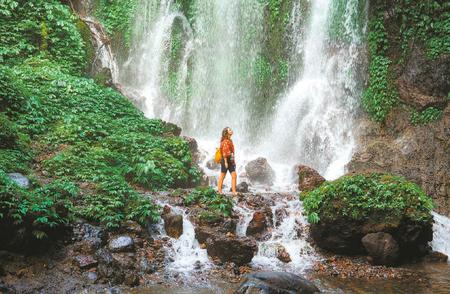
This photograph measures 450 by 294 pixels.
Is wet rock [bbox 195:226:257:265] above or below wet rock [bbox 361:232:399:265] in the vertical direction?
below

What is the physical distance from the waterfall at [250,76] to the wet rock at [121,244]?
23.8ft

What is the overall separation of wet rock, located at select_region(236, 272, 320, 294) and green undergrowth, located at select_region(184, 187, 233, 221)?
2.68 m

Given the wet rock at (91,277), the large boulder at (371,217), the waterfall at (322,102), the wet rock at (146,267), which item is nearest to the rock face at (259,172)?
the waterfall at (322,102)

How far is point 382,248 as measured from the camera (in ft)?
25.1

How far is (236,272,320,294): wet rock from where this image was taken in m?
5.51

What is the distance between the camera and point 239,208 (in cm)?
938

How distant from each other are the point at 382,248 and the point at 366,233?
1.55 ft

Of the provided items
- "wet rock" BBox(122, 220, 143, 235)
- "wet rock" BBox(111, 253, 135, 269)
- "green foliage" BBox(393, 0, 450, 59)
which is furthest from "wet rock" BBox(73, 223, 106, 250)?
"green foliage" BBox(393, 0, 450, 59)

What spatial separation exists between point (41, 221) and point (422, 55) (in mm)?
13309

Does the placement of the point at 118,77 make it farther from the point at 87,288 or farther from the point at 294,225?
the point at 87,288

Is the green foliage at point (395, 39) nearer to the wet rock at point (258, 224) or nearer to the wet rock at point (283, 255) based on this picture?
the wet rock at point (258, 224)

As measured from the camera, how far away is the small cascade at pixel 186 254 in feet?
23.4

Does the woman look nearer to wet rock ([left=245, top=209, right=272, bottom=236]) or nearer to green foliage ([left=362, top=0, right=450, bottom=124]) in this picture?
wet rock ([left=245, top=209, right=272, bottom=236])

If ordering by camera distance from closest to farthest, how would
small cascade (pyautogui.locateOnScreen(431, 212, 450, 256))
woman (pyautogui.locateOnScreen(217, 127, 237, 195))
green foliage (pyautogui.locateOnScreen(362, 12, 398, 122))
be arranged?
small cascade (pyautogui.locateOnScreen(431, 212, 450, 256))
woman (pyautogui.locateOnScreen(217, 127, 237, 195))
green foliage (pyautogui.locateOnScreen(362, 12, 398, 122))
